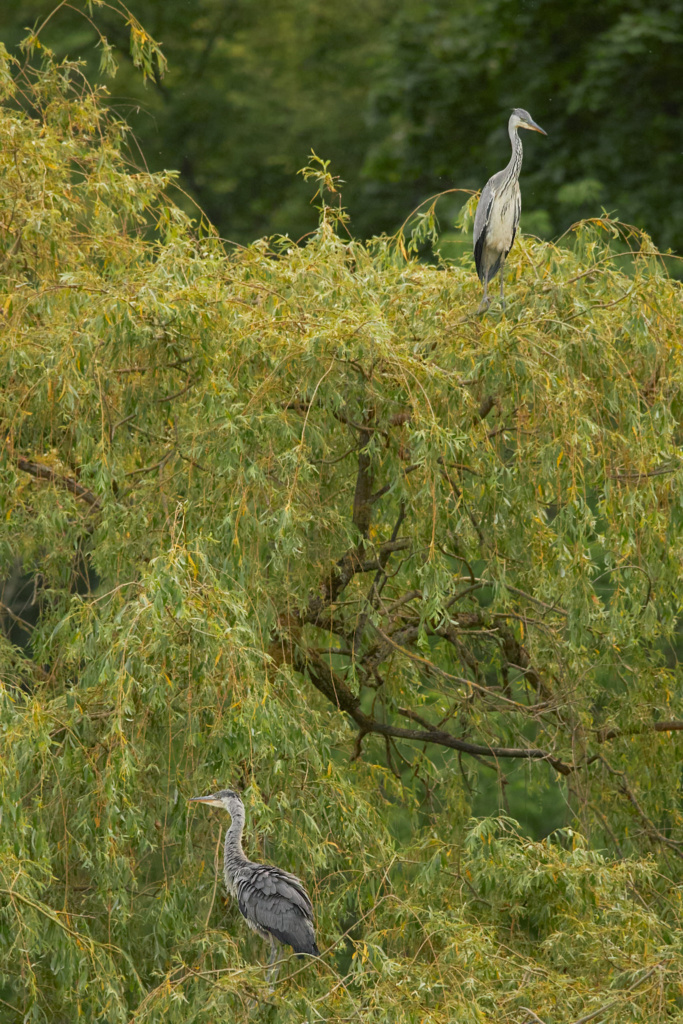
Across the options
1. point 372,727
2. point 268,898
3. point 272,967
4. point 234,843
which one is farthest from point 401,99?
point 272,967

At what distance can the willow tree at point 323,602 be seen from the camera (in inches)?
147

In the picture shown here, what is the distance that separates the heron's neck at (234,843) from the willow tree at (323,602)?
97mm

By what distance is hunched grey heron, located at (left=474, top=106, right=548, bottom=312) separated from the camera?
4641 mm

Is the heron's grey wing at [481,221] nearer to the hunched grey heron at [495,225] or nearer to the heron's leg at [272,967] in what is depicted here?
the hunched grey heron at [495,225]

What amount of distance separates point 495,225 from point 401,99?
8012mm

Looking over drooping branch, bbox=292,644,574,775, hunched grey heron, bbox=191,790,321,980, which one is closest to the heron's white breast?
drooping branch, bbox=292,644,574,775

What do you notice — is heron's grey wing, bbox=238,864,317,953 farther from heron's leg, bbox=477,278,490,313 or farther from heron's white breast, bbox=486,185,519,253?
heron's white breast, bbox=486,185,519,253

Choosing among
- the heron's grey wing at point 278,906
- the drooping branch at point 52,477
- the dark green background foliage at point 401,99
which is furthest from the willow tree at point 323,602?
the dark green background foliage at point 401,99

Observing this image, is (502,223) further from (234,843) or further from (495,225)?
(234,843)

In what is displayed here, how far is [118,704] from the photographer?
3.62 meters

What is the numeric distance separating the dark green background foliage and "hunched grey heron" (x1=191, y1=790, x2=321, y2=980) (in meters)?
6.15

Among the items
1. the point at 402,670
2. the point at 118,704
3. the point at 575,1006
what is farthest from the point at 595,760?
the point at 118,704

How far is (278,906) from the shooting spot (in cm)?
372

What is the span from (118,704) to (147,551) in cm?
92
